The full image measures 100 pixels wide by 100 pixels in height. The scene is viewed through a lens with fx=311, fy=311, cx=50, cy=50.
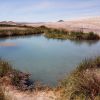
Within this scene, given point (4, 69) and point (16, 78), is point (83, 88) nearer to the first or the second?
point (16, 78)

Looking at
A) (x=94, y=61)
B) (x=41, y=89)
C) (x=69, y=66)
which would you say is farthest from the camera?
(x=69, y=66)

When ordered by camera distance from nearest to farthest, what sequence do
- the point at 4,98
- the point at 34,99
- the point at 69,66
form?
the point at 4,98 < the point at 34,99 < the point at 69,66

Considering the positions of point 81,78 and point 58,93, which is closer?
point 81,78

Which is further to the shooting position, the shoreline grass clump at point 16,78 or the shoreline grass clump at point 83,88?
the shoreline grass clump at point 16,78

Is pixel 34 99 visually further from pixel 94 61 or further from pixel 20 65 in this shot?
pixel 20 65

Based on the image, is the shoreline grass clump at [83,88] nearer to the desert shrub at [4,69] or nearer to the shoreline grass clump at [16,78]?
the shoreline grass clump at [16,78]

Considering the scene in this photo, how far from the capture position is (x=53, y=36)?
2836cm

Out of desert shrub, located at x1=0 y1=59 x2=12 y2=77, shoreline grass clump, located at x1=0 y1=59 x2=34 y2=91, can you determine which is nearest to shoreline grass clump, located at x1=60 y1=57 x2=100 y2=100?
shoreline grass clump, located at x1=0 y1=59 x2=34 y2=91

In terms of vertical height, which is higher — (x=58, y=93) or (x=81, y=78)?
(x=81, y=78)

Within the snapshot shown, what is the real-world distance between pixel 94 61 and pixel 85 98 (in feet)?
12.5

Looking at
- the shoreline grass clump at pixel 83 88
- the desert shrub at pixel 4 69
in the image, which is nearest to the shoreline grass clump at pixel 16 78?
the desert shrub at pixel 4 69

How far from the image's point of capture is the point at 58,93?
352 inches

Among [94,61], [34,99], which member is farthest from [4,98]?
[94,61]

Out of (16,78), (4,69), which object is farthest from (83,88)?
(4,69)
